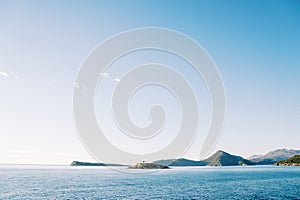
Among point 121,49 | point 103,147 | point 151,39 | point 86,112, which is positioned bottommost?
point 103,147

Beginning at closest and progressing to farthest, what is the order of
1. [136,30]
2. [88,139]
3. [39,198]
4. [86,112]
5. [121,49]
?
[88,139]
[86,112]
[121,49]
[136,30]
[39,198]

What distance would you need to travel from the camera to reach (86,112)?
132 feet

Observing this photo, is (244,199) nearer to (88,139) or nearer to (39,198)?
(88,139)

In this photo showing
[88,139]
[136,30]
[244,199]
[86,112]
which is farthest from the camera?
[244,199]

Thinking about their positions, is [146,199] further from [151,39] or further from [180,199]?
[151,39]

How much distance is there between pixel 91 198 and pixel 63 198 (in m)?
6.91

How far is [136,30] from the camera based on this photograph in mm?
48750

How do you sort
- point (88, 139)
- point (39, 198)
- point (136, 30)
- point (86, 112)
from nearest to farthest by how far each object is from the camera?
point (88, 139)
point (86, 112)
point (136, 30)
point (39, 198)

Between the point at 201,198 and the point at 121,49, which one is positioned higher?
the point at 121,49

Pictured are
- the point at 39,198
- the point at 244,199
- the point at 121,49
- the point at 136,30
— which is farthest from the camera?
the point at 39,198

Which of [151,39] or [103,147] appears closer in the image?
[103,147]

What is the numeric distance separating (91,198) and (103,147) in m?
26.9

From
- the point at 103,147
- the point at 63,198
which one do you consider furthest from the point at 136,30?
the point at 63,198

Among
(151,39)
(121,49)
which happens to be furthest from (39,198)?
(151,39)
